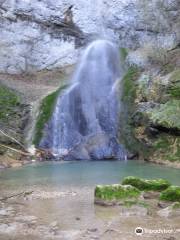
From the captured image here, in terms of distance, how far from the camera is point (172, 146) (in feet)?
68.7

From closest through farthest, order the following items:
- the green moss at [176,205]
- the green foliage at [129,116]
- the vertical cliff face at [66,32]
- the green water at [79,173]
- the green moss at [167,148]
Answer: the green moss at [176,205]
the green water at [79,173]
the green moss at [167,148]
the green foliage at [129,116]
the vertical cliff face at [66,32]

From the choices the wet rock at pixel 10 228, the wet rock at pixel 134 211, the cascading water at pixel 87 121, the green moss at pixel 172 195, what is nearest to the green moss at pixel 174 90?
the cascading water at pixel 87 121

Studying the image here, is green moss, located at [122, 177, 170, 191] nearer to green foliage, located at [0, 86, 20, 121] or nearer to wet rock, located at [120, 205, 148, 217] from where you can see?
wet rock, located at [120, 205, 148, 217]

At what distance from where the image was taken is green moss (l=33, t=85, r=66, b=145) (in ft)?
73.9

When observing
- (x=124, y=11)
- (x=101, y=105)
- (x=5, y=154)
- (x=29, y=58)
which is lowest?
(x=5, y=154)

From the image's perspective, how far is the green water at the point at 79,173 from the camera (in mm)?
14016

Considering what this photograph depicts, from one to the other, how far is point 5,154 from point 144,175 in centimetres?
747

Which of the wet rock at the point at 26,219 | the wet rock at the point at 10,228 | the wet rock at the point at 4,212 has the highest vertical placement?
the wet rock at the point at 10,228

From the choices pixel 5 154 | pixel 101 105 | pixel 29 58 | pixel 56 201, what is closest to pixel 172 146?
pixel 101 105

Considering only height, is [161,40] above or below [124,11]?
below

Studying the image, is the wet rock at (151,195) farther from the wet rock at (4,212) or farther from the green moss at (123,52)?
the green moss at (123,52)

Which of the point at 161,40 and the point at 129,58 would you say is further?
the point at 161,40

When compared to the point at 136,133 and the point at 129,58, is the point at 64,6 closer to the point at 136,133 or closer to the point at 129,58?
the point at 129,58

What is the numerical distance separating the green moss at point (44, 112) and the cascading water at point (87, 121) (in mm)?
256
